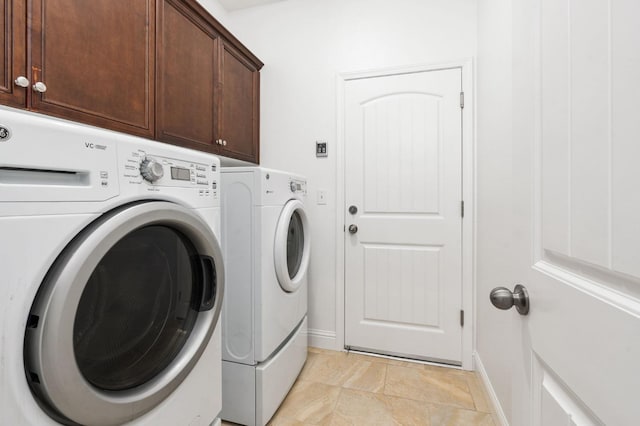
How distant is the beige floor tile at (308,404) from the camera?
1.41 m

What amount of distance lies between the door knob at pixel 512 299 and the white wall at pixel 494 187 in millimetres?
630

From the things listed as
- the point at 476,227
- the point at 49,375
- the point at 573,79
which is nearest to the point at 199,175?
the point at 49,375

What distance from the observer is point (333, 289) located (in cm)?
211

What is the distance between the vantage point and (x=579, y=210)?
0.41 m

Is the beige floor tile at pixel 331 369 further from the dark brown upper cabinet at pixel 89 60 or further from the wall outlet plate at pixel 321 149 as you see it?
the dark brown upper cabinet at pixel 89 60

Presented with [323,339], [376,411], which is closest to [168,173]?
[376,411]

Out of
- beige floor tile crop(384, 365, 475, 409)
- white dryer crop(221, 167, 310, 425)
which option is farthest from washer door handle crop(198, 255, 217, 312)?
beige floor tile crop(384, 365, 475, 409)

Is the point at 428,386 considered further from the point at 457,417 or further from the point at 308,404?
the point at 308,404

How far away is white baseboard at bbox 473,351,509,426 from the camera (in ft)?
4.31

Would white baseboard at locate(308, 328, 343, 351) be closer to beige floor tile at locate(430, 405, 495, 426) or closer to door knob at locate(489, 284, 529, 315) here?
beige floor tile at locate(430, 405, 495, 426)

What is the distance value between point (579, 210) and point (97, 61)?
1.52 m

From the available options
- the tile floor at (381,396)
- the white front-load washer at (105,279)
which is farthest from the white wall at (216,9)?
the tile floor at (381,396)

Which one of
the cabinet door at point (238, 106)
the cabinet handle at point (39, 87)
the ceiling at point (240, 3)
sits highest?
the ceiling at point (240, 3)

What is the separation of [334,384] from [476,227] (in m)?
1.28
